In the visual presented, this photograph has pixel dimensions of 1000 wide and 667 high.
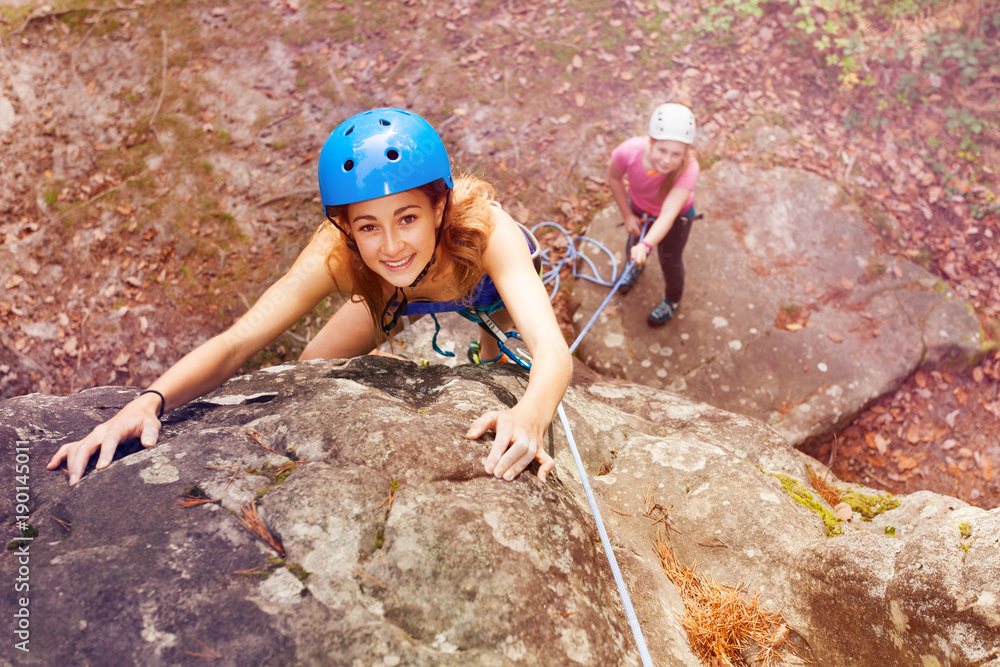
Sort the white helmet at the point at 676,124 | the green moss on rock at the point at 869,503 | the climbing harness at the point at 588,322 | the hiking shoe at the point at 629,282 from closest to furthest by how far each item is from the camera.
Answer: the climbing harness at the point at 588,322 → the green moss on rock at the point at 869,503 → the white helmet at the point at 676,124 → the hiking shoe at the point at 629,282

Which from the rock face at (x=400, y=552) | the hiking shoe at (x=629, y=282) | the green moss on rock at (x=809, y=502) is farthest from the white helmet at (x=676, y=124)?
the rock face at (x=400, y=552)

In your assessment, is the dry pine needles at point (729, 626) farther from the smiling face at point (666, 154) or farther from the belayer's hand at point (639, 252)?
the smiling face at point (666, 154)

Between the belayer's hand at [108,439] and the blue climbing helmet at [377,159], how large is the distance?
3.52ft

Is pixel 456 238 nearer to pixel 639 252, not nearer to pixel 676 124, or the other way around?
pixel 639 252

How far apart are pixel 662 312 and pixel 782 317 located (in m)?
1.15

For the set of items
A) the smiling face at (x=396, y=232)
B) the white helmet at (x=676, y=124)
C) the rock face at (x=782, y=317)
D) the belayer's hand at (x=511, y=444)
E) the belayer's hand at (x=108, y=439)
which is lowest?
the rock face at (x=782, y=317)

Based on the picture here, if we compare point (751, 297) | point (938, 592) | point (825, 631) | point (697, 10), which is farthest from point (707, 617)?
point (697, 10)

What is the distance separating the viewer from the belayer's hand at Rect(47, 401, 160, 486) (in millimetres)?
1795

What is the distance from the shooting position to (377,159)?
6.94 feet

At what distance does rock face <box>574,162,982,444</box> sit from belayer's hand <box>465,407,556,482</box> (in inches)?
122

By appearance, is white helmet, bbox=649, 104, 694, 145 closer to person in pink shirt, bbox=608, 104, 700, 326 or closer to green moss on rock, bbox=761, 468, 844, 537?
person in pink shirt, bbox=608, 104, 700, 326

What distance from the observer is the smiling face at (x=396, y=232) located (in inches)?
86.0

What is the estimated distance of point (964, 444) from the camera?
4.68 metres

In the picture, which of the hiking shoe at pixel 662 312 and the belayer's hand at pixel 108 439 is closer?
the belayer's hand at pixel 108 439
